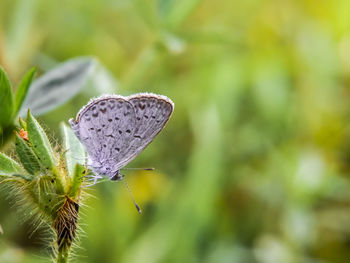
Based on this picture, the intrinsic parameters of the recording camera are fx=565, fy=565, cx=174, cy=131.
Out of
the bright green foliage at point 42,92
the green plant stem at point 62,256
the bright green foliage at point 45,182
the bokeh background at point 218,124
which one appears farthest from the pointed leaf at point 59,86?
the bokeh background at point 218,124

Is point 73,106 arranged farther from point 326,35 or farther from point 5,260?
point 326,35

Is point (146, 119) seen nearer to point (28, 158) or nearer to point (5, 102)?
point (5, 102)

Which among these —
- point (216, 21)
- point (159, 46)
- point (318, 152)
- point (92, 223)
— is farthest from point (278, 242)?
point (216, 21)

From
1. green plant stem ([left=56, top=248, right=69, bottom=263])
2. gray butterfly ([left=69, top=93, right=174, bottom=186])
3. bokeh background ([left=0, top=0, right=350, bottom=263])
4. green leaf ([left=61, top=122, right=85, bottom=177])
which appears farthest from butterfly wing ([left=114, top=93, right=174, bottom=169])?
bokeh background ([left=0, top=0, right=350, bottom=263])

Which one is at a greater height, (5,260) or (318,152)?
(318,152)

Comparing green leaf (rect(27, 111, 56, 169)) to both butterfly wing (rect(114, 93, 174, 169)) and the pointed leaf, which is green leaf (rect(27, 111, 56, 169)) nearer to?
the pointed leaf

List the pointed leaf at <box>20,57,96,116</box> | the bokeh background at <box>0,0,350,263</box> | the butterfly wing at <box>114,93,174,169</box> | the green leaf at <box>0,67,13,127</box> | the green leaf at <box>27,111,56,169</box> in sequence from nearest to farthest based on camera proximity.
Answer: the green leaf at <box>27,111,56,169</box> → the green leaf at <box>0,67,13,127</box> → the pointed leaf at <box>20,57,96,116</box> → the butterfly wing at <box>114,93,174,169</box> → the bokeh background at <box>0,0,350,263</box>
